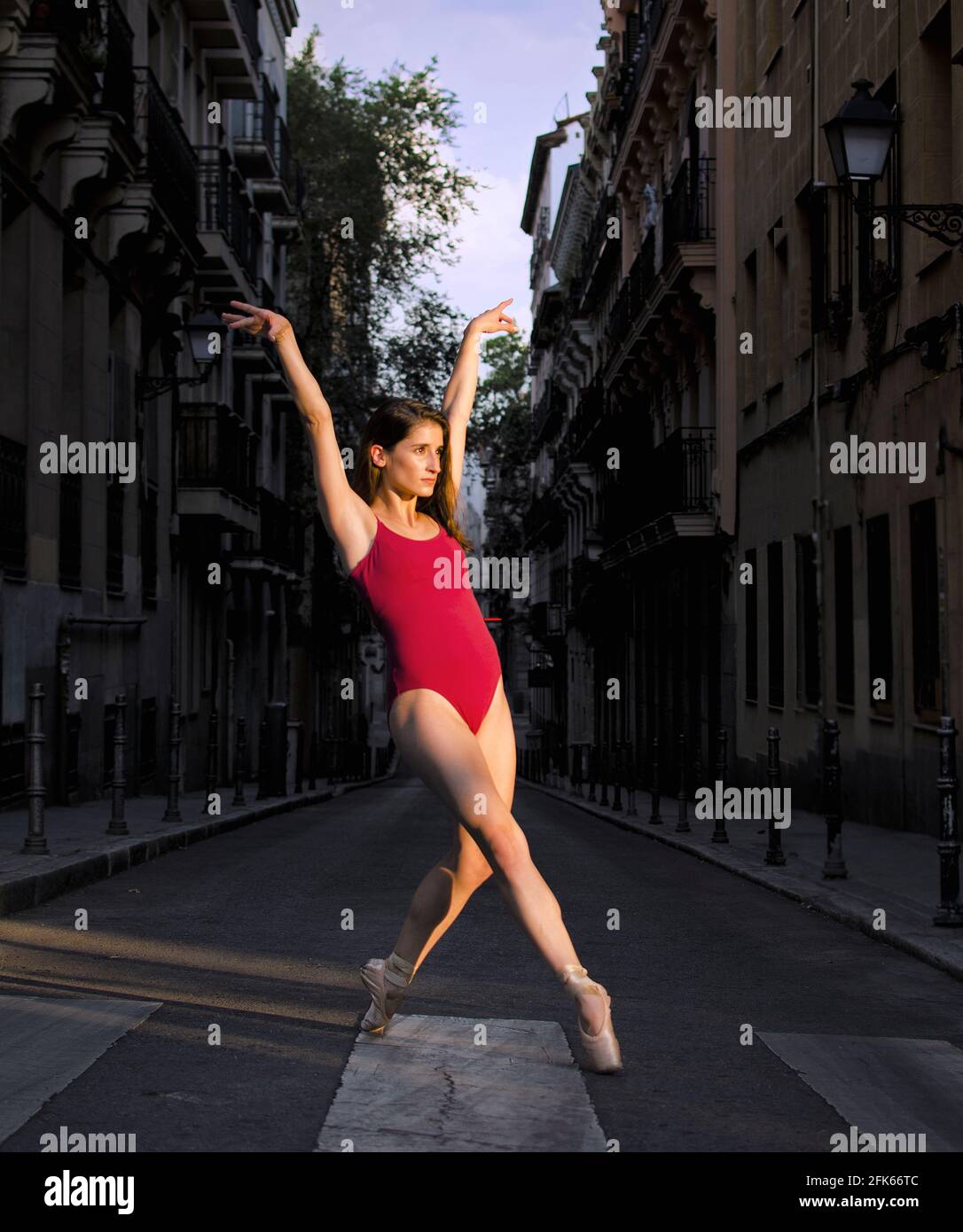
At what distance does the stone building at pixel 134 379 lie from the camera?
17.8 metres

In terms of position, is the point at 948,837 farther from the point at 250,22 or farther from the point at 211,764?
the point at 250,22

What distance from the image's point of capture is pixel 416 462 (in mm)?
5824

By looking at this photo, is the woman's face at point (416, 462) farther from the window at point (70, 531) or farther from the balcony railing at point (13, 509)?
the window at point (70, 531)

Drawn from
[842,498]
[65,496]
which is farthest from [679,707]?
[65,496]

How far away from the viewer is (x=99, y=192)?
21969mm

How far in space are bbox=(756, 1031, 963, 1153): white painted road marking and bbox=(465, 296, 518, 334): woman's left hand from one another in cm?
255

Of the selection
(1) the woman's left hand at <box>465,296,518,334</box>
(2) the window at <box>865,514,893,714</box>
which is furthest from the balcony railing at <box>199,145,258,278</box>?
(1) the woman's left hand at <box>465,296,518,334</box>

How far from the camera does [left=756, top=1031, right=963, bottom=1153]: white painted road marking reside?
16.8ft

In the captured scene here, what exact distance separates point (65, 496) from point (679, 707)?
1482 cm

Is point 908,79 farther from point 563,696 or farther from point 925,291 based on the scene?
point 563,696

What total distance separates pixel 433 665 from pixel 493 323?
1.50 m

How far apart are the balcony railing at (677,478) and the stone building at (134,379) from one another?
6.66 m

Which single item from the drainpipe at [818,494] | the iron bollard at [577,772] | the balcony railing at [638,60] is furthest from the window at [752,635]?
the balcony railing at [638,60]

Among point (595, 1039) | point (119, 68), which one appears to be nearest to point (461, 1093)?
point (595, 1039)
